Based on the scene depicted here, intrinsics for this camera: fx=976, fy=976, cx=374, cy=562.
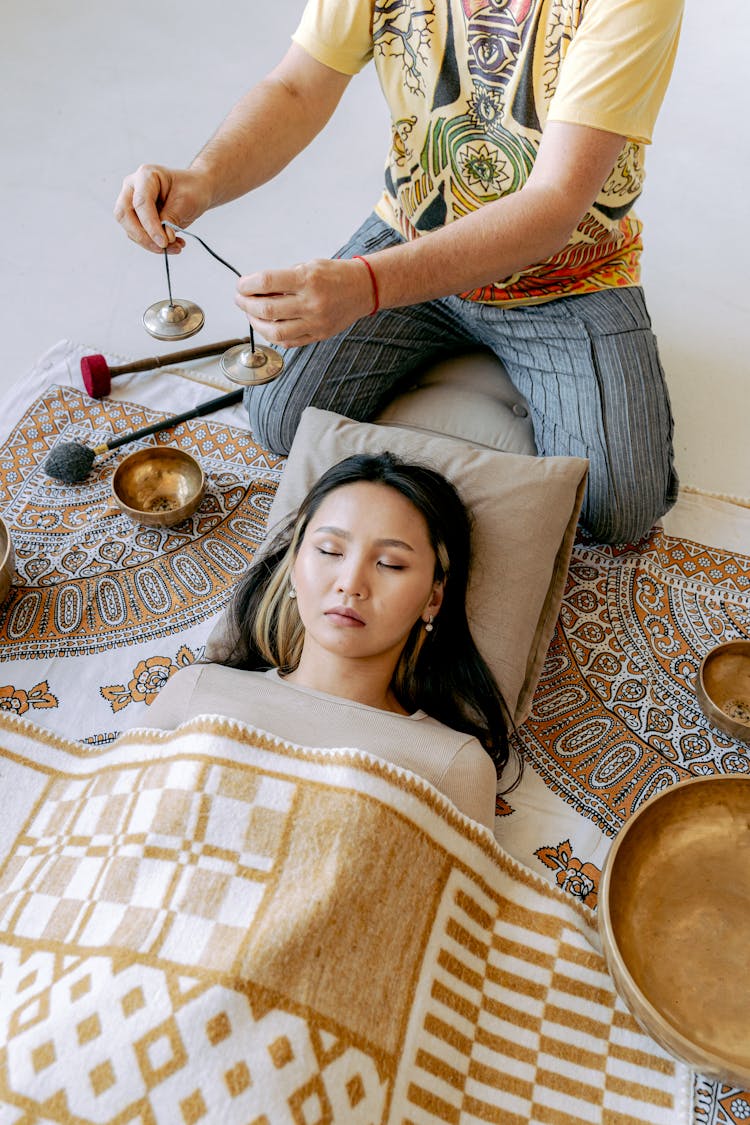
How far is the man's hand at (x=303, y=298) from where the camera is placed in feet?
5.93

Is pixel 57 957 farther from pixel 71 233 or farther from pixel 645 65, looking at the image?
pixel 71 233

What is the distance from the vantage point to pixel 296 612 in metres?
2.13

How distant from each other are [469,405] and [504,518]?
1.88 feet

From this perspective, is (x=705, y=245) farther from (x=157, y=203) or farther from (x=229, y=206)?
(x=157, y=203)

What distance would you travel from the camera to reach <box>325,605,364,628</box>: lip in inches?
75.1

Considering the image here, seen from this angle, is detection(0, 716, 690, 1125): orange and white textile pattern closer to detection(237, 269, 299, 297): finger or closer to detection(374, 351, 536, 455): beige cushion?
detection(237, 269, 299, 297): finger

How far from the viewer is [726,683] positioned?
2.28 metres

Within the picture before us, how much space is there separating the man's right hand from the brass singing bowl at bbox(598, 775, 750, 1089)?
151 centimetres

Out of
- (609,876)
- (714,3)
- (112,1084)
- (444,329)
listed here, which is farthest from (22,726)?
(714,3)

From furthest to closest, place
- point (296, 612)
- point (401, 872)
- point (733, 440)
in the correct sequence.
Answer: point (733, 440) < point (296, 612) < point (401, 872)

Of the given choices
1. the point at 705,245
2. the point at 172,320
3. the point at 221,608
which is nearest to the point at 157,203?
the point at 172,320

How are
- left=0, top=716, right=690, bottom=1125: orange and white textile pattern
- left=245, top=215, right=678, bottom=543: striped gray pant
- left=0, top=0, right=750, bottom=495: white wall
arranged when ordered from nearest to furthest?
left=0, top=716, right=690, bottom=1125: orange and white textile pattern, left=245, top=215, right=678, bottom=543: striped gray pant, left=0, top=0, right=750, bottom=495: white wall

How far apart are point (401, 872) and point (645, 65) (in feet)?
5.37

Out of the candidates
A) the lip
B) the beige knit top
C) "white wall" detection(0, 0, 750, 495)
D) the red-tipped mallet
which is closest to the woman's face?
the lip
